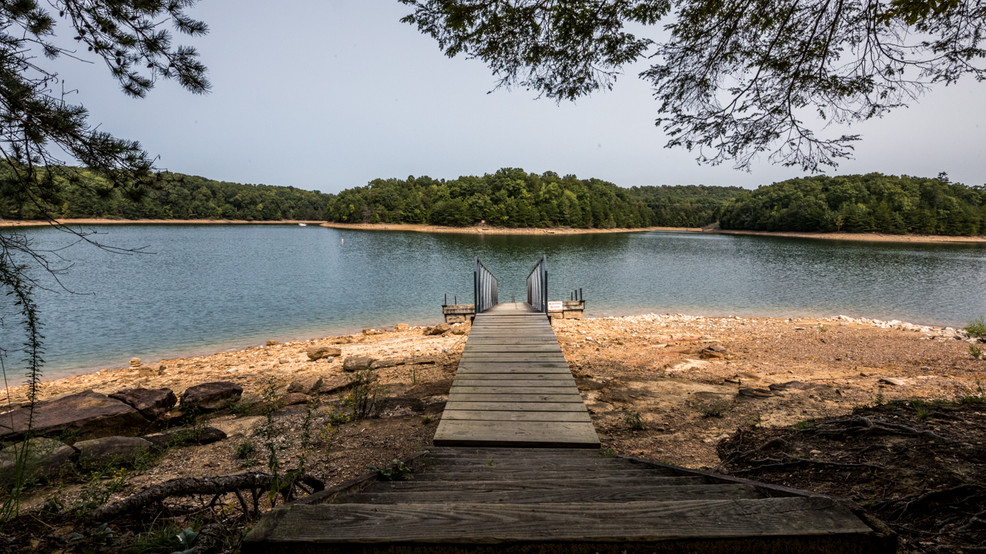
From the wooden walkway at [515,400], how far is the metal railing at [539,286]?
6.28 feet

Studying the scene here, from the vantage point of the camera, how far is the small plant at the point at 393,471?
6.76ft

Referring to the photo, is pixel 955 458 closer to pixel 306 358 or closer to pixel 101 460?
pixel 101 460

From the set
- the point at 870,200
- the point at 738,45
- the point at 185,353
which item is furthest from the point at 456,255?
the point at 870,200

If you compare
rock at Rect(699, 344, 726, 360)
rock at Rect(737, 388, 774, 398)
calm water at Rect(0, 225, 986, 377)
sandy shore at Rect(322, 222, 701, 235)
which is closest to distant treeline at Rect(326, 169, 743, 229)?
A: sandy shore at Rect(322, 222, 701, 235)

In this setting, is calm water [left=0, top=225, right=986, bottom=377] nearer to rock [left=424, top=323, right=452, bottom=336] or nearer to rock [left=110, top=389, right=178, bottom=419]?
rock [left=110, top=389, right=178, bottom=419]

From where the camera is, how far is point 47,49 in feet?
9.02

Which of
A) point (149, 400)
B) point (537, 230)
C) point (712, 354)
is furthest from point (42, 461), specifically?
point (537, 230)

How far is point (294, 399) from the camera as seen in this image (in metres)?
5.56

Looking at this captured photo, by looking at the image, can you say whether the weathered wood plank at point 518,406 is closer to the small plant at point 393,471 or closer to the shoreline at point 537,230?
the small plant at point 393,471

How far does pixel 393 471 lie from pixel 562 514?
1.21 metres

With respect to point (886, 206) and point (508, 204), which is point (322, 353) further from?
point (886, 206)

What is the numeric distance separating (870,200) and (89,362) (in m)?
88.3

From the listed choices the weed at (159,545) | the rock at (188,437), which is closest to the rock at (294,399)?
the rock at (188,437)

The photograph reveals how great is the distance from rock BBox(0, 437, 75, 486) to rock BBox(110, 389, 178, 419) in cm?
132
